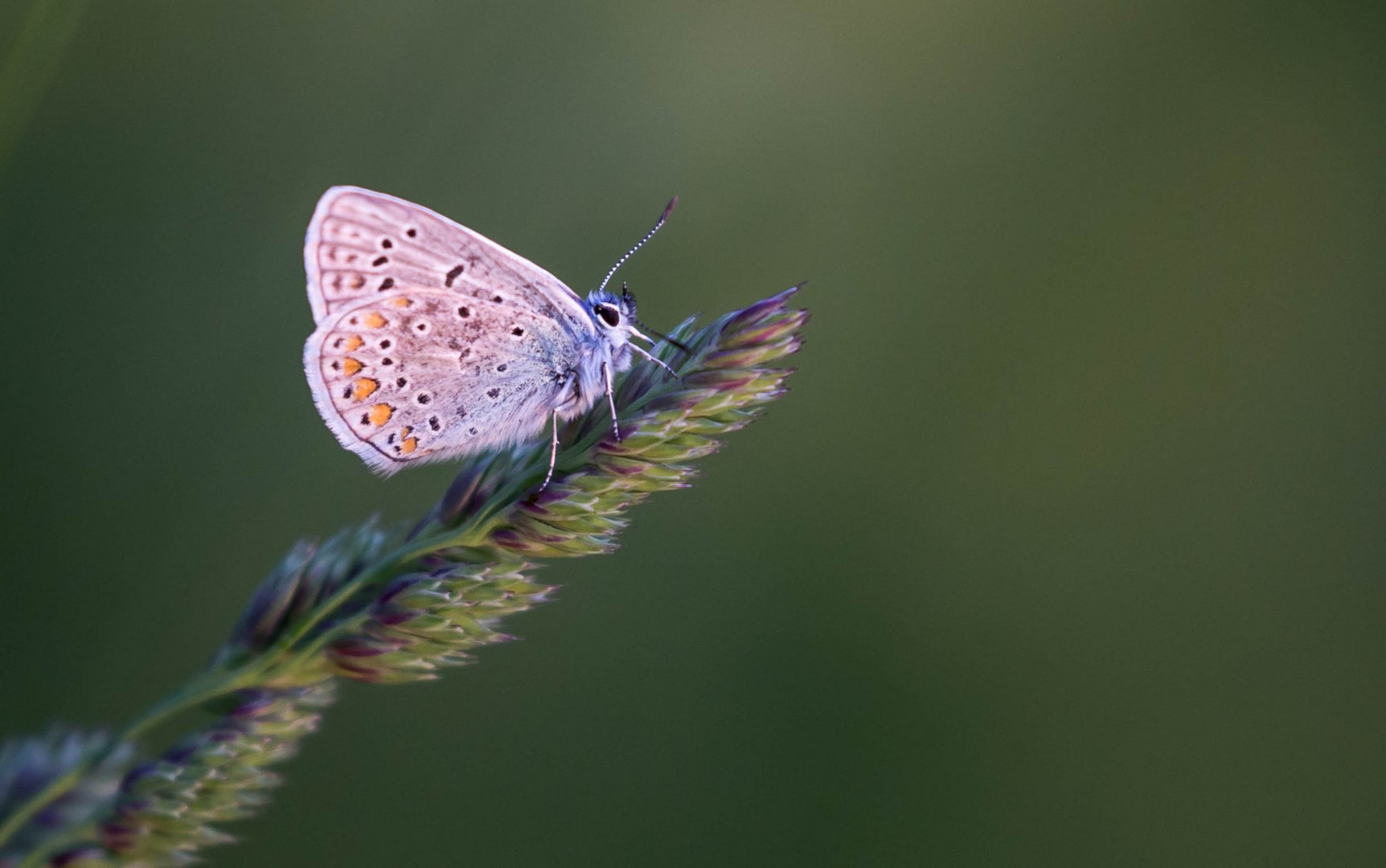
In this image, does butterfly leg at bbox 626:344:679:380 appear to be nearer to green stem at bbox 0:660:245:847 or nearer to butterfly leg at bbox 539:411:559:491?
butterfly leg at bbox 539:411:559:491

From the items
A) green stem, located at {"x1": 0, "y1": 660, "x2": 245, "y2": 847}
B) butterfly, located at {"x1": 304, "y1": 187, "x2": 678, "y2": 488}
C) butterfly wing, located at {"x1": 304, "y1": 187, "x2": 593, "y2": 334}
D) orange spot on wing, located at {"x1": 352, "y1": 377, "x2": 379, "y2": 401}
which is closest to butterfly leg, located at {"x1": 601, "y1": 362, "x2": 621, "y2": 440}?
butterfly, located at {"x1": 304, "y1": 187, "x2": 678, "y2": 488}

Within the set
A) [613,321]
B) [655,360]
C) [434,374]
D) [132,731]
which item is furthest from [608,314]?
[132,731]

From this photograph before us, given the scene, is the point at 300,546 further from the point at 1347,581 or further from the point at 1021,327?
the point at 1347,581

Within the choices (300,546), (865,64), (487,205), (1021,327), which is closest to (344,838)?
(300,546)

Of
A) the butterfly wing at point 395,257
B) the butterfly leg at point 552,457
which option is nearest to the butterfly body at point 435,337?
the butterfly wing at point 395,257

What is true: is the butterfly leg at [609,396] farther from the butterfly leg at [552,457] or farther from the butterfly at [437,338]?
the butterfly leg at [552,457]

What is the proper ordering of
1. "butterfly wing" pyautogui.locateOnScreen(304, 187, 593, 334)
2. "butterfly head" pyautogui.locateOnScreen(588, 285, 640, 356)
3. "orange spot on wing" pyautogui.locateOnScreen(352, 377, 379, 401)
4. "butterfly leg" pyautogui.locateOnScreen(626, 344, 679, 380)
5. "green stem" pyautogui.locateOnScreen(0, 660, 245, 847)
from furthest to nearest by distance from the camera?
"butterfly head" pyautogui.locateOnScreen(588, 285, 640, 356), "orange spot on wing" pyautogui.locateOnScreen(352, 377, 379, 401), "butterfly wing" pyautogui.locateOnScreen(304, 187, 593, 334), "butterfly leg" pyautogui.locateOnScreen(626, 344, 679, 380), "green stem" pyautogui.locateOnScreen(0, 660, 245, 847)
